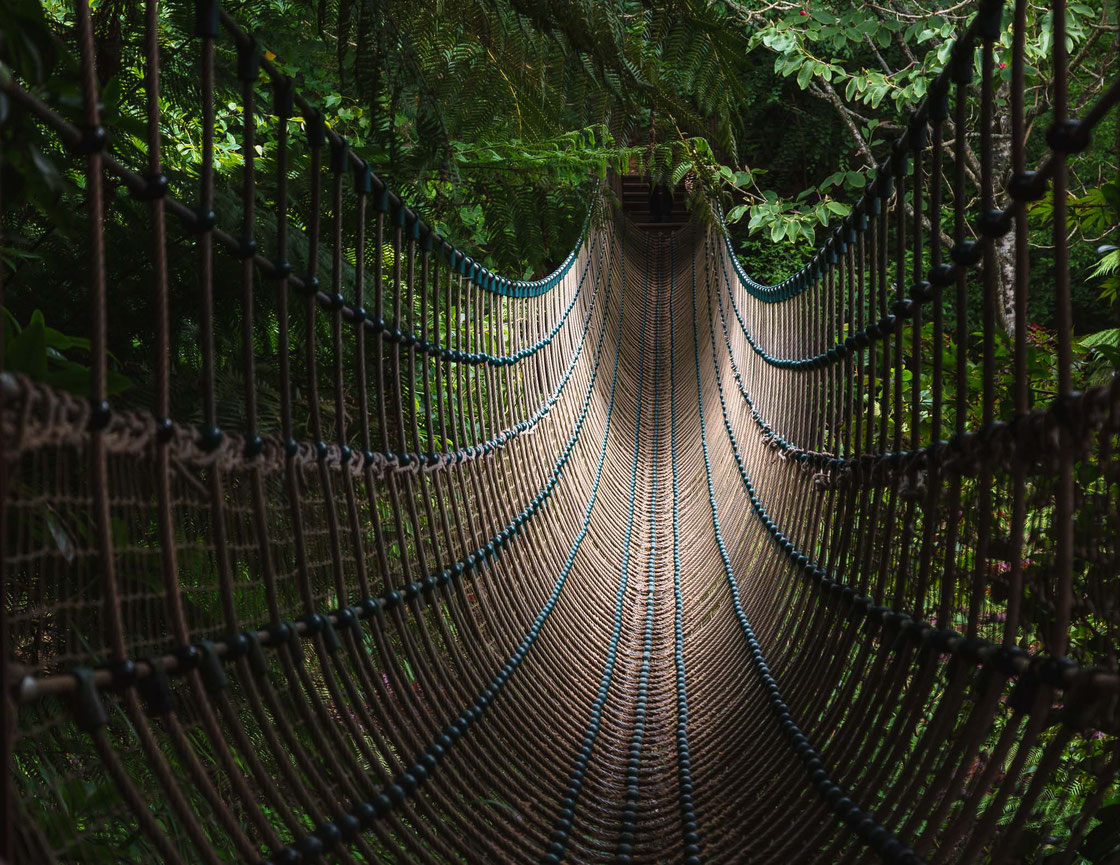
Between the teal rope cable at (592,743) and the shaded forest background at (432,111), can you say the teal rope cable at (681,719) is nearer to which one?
the teal rope cable at (592,743)

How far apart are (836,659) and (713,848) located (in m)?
0.26

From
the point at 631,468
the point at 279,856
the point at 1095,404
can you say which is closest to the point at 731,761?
the point at 279,856

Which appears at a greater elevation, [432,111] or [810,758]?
[432,111]

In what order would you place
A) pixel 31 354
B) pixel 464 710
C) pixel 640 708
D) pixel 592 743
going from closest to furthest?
pixel 31 354 → pixel 464 710 → pixel 592 743 → pixel 640 708

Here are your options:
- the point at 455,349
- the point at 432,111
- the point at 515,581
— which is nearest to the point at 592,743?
the point at 515,581

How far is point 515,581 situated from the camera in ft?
5.94

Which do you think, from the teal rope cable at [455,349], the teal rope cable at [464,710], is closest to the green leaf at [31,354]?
the teal rope cable at [464,710]

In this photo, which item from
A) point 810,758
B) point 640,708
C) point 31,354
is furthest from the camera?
point 640,708

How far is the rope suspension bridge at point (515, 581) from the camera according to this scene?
714 mm

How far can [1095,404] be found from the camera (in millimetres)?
674

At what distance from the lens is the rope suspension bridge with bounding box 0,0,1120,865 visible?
2.34ft

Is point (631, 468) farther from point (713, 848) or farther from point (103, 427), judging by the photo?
point (103, 427)

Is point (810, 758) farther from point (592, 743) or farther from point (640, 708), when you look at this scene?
point (640, 708)

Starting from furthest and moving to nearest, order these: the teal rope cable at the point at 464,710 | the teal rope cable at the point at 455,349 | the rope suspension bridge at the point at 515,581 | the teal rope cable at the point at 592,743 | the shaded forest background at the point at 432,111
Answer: the teal rope cable at the point at 455,349 < the teal rope cable at the point at 592,743 < the shaded forest background at the point at 432,111 < the teal rope cable at the point at 464,710 < the rope suspension bridge at the point at 515,581
